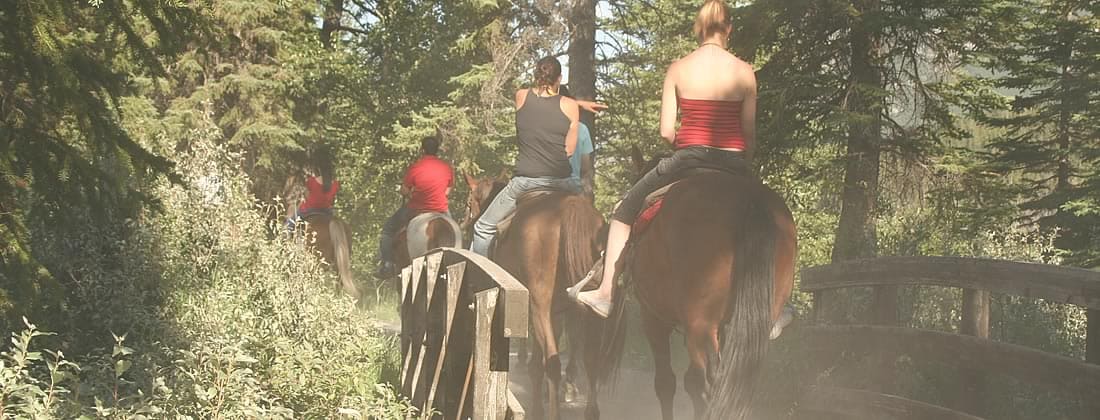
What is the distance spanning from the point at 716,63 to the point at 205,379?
3.75 meters

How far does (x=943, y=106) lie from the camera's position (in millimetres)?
17219

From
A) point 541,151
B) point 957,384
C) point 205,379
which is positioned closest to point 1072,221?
point 957,384

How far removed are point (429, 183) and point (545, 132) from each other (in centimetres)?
521

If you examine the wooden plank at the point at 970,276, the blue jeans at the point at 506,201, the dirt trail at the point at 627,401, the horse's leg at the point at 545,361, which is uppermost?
the blue jeans at the point at 506,201

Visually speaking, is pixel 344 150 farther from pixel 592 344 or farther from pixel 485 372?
pixel 485 372

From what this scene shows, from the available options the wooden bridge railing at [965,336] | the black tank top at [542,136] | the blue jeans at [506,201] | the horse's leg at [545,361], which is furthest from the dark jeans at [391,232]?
the wooden bridge railing at [965,336]

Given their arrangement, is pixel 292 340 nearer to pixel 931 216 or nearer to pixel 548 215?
pixel 548 215

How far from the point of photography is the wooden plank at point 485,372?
213 inches

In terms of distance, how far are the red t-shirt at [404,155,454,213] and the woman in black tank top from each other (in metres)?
4.60

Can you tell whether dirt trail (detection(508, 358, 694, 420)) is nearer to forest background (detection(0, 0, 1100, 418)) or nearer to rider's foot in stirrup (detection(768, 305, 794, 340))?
forest background (detection(0, 0, 1100, 418))

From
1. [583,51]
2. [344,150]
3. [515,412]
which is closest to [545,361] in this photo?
[515,412]

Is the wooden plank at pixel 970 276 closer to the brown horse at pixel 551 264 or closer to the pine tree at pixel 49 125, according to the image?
the brown horse at pixel 551 264

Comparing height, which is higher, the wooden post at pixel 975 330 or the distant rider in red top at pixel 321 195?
the distant rider in red top at pixel 321 195

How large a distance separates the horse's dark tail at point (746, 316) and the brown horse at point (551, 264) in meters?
2.27
